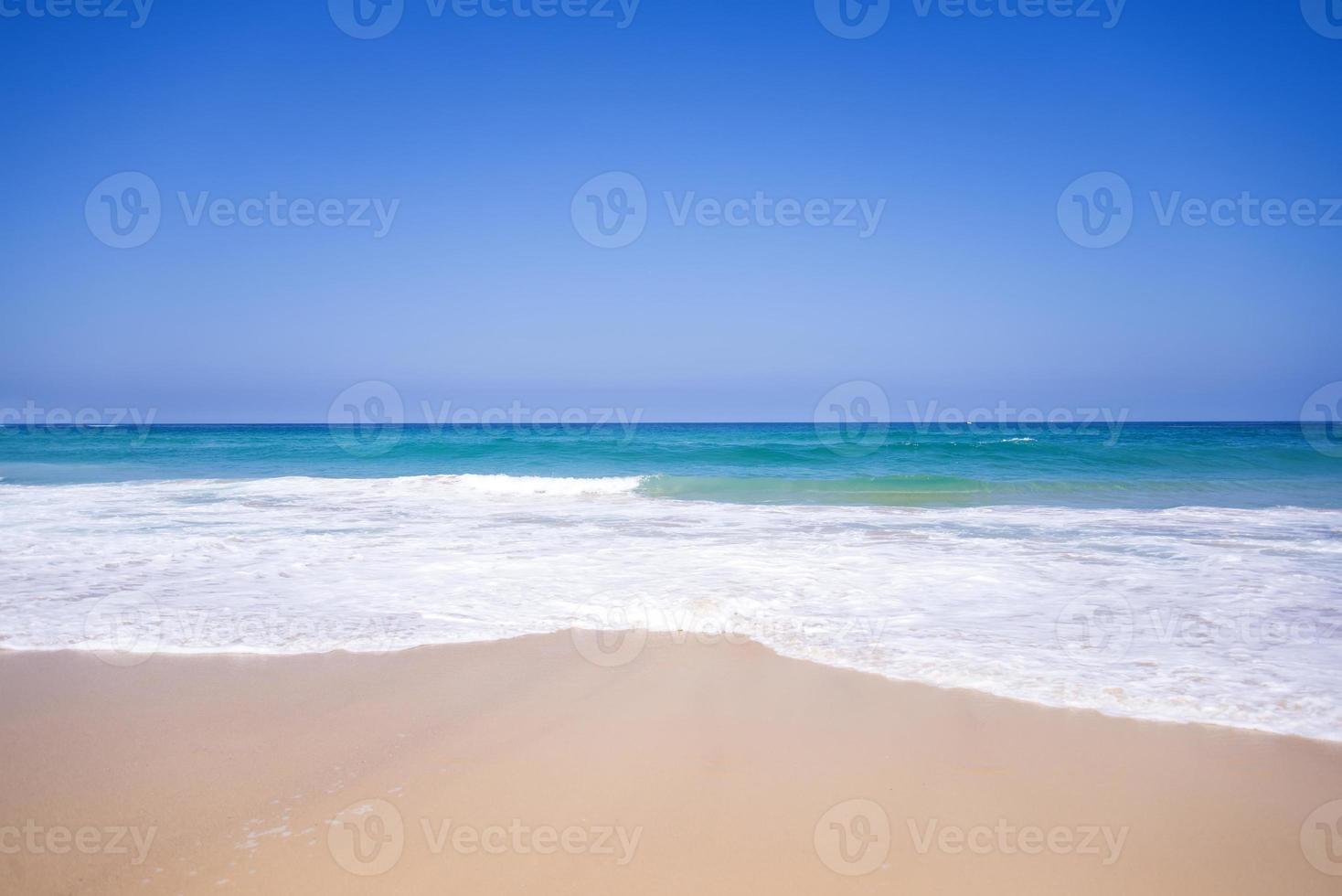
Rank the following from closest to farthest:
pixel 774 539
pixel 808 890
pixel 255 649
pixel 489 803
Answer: pixel 808 890, pixel 489 803, pixel 255 649, pixel 774 539


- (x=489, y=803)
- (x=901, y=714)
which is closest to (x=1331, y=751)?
(x=901, y=714)

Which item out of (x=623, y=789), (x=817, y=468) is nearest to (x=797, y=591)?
(x=623, y=789)

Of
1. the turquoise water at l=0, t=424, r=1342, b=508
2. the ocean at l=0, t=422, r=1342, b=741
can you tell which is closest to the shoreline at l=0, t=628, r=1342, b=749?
the ocean at l=0, t=422, r=1342, b=741

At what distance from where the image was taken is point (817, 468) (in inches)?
909

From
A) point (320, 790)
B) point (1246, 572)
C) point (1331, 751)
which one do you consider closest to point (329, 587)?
point (320, 790)

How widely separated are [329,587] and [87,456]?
30.6 m

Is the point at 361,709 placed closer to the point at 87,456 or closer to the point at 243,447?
the point at 87,456

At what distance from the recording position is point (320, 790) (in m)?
2.98

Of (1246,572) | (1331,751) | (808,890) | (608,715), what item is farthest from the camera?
(1246,572)

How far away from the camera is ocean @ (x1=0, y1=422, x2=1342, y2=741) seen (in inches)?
180

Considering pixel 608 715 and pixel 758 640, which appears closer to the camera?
pixel 608 715

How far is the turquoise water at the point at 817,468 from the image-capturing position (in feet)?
51.6

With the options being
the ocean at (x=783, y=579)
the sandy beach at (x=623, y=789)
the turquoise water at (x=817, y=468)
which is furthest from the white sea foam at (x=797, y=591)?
the turquoise water at (x=817, y=468)

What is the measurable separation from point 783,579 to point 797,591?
0.47m
